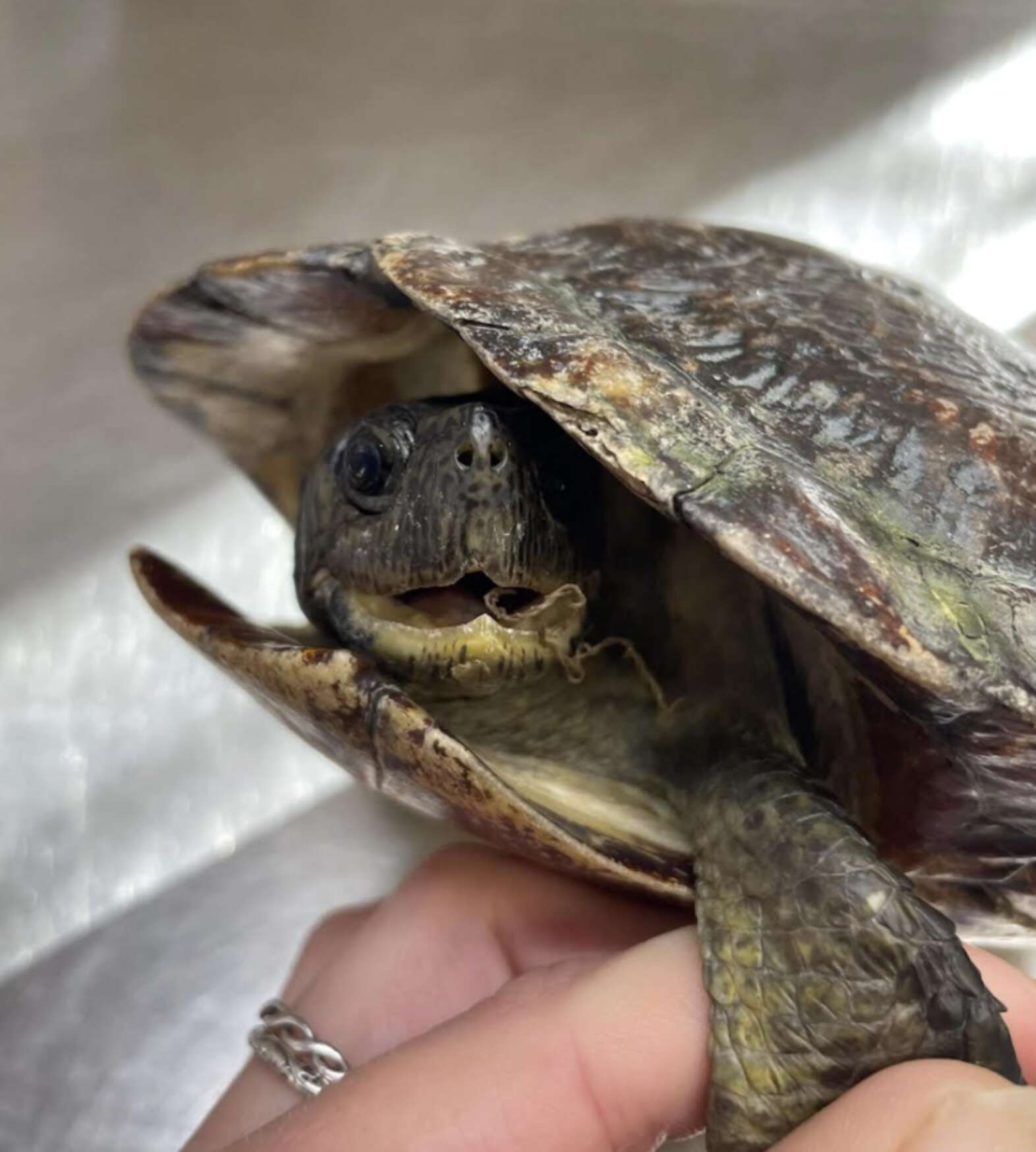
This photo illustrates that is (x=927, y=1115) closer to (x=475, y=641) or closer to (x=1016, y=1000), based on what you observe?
(x=1016, y=1000)

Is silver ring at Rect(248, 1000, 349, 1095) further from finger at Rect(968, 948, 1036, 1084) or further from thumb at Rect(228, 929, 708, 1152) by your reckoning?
finger at Rect(968, 948, 1036, 1084)

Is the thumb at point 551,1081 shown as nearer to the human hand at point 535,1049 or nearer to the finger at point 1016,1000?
the human hand at point 535,1049

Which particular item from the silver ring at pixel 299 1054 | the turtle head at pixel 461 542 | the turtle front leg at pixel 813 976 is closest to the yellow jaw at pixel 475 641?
the turtle head at pixel 461 542

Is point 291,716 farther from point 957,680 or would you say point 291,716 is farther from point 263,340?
point 957,680

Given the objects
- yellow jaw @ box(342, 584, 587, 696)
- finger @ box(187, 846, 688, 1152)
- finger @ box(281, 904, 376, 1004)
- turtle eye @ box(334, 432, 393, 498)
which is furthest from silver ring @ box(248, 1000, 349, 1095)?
turtle eye @ box(334, 432, 393, 498)

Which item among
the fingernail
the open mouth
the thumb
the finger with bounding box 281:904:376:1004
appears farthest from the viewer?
the finger with bounding box 281:904:376:1004

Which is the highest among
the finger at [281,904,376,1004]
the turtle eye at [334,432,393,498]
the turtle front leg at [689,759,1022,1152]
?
the turtle eye at [334,432,393,498]

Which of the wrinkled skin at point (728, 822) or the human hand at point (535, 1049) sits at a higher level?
the wrinkled skin at point (728, 822)
